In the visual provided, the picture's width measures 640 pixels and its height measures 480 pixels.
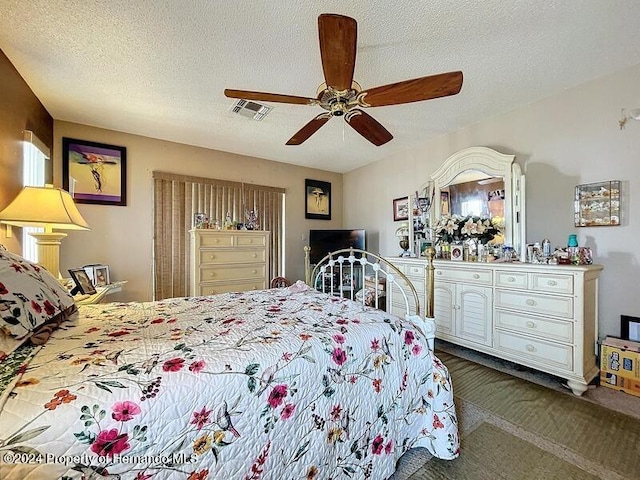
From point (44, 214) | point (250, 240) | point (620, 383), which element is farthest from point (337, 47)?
point (620, 383)

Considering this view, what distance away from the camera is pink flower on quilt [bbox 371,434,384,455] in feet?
4.19

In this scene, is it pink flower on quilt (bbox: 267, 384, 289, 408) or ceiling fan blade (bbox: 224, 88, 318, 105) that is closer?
pink flower on quilt (bbox: 267, 384, 289, 408)

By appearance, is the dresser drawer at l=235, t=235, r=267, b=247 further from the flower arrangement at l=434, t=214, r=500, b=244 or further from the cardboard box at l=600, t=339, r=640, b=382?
the cardboard box at l=600, t=339, r=640, b=382

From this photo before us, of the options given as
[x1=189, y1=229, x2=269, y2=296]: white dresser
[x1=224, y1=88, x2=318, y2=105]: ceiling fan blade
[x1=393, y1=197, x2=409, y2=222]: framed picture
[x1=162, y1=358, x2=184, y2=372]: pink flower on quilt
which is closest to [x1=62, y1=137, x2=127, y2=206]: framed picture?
[x1=189, y1=229, x2=269, y2=296]: white dresser

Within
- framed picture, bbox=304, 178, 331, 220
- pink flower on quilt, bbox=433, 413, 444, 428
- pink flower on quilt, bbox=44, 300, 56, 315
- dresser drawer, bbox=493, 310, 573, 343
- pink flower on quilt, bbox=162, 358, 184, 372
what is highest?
framed picture, bbox=304, 178, 331, 220

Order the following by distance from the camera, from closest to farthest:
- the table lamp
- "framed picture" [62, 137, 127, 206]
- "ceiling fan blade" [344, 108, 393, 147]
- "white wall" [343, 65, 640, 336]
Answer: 1. the table lamp
2. "ceiling fan blade" [344, 108, 393, 147]
3. "white wall" [343, 65, 640, 336]
4. "framed picture" [62, 137, 127, 206]

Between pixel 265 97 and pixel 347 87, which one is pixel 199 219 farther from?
pixel 347 87

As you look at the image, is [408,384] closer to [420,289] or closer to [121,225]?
[420,289]

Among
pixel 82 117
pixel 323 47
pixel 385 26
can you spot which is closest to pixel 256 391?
pixel 323 47

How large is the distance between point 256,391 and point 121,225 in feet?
11.3

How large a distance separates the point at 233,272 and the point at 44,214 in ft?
6.50

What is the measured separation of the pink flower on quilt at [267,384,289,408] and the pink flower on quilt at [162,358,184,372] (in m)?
0.32

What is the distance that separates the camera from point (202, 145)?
12.9 feet

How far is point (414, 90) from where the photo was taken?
1.68 metres
